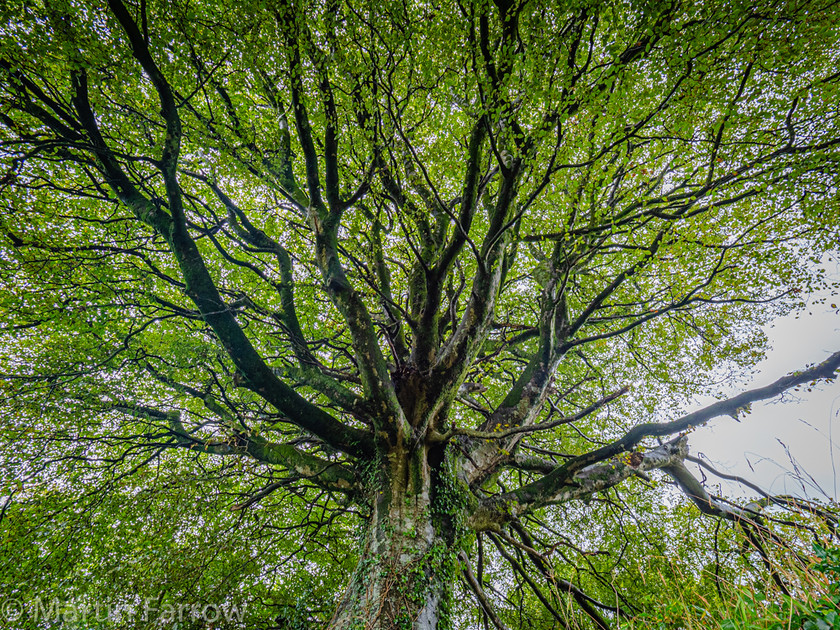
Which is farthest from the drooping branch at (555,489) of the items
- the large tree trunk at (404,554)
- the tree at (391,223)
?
the large tree trunk at (404,554)

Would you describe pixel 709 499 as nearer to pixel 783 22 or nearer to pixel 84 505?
pixel 783 22

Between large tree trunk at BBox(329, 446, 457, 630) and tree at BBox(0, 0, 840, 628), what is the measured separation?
27 millimetres

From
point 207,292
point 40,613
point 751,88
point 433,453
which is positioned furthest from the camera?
point 751,88

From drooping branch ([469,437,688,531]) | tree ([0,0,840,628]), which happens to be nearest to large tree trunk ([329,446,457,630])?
tree ([0,0,840,628])

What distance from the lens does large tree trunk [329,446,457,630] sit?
2.81 meters

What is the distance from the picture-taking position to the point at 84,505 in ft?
15.1

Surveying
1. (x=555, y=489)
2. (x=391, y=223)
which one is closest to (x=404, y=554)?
(x=555, y=489)

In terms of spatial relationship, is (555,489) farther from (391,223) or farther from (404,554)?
(391,223)

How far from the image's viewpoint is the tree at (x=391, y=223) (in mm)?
3396

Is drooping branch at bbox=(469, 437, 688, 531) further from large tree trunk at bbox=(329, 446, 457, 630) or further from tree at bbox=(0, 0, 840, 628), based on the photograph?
large tree trunk at bbox=(329, 446, 457, 630)

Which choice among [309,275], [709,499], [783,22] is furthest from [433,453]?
[783,22]

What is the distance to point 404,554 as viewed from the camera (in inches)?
125

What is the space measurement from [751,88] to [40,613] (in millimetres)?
11965

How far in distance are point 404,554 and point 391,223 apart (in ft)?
18.4
